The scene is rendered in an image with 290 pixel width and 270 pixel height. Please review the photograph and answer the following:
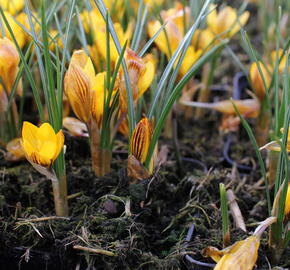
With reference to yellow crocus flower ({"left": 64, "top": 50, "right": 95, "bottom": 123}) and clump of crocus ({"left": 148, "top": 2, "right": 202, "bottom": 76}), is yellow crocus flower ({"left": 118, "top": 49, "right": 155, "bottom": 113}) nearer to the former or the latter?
yellow crocus flower ({"left": 64, "top": 50, "right": 95, "bottom": 123})

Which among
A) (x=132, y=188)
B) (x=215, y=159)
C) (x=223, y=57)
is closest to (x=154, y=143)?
(x=132, y=188)

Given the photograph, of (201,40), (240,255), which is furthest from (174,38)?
(240,255)

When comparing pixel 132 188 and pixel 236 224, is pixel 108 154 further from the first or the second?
pixel 236 224

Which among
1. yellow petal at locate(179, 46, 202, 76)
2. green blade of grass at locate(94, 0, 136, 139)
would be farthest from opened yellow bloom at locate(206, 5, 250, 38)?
green blade of grass at locate(94, 0, 136, 139)

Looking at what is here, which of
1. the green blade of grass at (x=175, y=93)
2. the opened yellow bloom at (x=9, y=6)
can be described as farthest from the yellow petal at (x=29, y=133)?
the opened yellow bloom at (x=9, y=6)

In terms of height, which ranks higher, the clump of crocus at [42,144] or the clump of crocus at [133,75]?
the clump of crocus at [133,75]

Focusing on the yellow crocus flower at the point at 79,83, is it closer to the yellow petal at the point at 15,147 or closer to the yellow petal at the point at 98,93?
the yellow petal at the point at 98,93

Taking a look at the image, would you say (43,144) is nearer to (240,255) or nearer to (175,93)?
(175,93)
